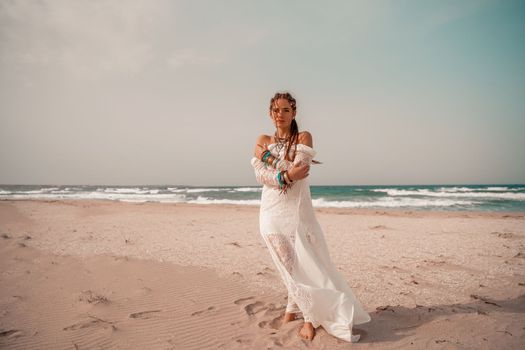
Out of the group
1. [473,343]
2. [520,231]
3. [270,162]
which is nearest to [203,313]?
[270,162]

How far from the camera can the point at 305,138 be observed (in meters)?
2.99

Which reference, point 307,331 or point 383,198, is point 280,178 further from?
point 383,198

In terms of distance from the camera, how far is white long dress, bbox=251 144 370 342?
2904 millimetres

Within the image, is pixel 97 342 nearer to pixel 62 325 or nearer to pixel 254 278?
pixel 62 325

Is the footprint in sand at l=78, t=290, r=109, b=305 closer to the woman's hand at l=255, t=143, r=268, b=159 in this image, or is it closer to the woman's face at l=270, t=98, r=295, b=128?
the woman's hand at l=255, t=143, r=268, b=159

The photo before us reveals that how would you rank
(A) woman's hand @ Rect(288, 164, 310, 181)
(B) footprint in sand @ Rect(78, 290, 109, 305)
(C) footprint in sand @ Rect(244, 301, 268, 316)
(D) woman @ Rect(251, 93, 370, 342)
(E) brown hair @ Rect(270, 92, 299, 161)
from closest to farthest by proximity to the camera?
1. (A) woman's hand @ Rect(288, 164, 310, 181)
2. (D) woman @ Rect(251, 93, 370, 342)
3. (E) brown hair @ Rect(270, 92, 299, 161)
4. (C) footprint in sand @ Rect(244, 301, 268, 316)
5. (B) footprint in sand @ Rect(78, 290, 109, 305)

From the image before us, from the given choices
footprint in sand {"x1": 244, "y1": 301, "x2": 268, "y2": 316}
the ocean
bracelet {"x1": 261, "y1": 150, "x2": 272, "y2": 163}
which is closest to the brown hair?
bracelet {"x1": 261, "y1": 150, "x2": 272, "y2": 163}

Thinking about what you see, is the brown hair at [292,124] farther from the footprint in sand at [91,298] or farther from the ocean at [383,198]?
the ocean at [383,198]

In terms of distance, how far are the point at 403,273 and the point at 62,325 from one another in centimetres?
535

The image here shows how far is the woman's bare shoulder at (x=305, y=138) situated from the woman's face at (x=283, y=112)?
8.7 inches

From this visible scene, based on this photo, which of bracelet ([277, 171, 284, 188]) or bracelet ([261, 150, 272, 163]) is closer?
bracelet ([277, 171, 284, 188])

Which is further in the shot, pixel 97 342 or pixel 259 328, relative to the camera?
pixel 259 328

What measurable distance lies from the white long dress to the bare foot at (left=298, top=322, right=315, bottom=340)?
0.07 metres

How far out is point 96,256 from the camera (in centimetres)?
643
